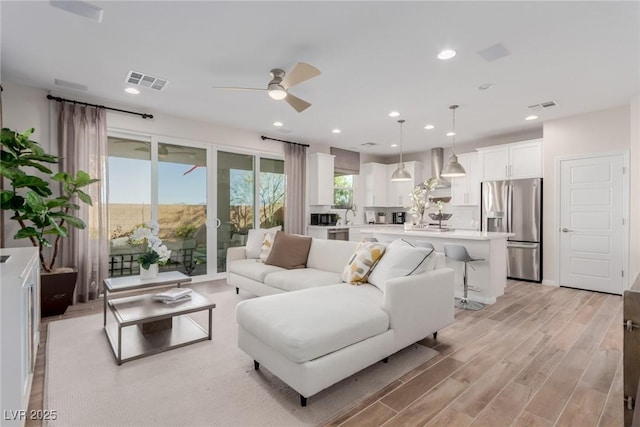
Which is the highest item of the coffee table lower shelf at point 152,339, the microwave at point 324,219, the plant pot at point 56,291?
the microwave at point 324,219

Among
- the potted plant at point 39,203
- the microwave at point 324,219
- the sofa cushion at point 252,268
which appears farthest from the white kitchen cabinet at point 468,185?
the potted plant at point 39,203

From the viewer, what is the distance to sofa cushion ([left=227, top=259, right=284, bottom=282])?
147 inches

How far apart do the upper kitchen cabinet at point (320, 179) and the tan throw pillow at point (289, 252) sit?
255 cm

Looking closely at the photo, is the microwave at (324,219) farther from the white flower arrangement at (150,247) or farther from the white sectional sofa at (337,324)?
the white flower arrangement at (150,247)

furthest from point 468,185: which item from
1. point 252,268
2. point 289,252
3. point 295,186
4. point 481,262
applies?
point 252,268

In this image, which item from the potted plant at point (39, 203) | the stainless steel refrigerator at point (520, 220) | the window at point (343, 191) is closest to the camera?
the potted plant at point (39, 203)

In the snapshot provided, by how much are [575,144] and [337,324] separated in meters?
4.99

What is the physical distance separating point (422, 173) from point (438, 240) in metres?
3.66

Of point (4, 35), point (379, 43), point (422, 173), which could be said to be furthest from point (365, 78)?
point (422, 173)

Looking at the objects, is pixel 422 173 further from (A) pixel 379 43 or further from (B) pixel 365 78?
(A) pixel 379 43

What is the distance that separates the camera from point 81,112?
3.96m

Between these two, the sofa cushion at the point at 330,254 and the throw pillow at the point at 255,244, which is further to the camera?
the throw pillow at the point at 255,244

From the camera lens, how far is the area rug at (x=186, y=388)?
178 centimetres

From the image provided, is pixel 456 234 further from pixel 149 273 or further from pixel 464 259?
pixel 149 273
